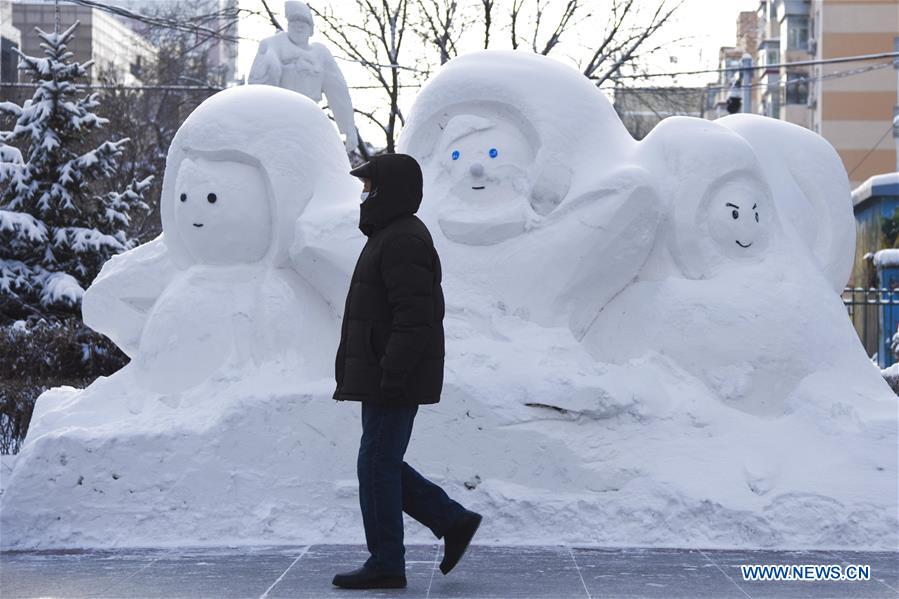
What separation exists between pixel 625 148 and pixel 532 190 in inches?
27.5

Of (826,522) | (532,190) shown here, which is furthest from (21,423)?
(826,522)

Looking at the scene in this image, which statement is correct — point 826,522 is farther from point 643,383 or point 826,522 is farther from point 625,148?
point 625,148

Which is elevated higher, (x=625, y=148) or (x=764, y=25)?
(x=764, y=25)

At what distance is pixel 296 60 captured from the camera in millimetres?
11750

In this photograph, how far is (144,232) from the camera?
76.5 feet

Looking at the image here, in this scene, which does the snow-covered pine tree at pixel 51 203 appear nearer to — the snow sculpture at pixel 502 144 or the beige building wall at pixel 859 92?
the snow sculpture at pixel 502 144

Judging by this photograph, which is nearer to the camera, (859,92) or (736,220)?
(736,220)

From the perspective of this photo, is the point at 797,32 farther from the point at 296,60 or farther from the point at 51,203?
the point at 296,60

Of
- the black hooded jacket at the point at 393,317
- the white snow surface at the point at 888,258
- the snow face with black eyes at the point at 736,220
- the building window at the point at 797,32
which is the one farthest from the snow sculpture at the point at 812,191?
the building window at the point at 797,32

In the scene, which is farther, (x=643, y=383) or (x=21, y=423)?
(x=21, y=423)

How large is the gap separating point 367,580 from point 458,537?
1.46 ft

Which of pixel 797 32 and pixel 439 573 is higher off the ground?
pixel 797 32

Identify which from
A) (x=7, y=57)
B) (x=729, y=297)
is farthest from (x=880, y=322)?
(x=7, y=57)

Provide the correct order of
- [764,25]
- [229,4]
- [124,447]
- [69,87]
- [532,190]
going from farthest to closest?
[764,25]
[229,4]
[69,87]
[532,190]
[124,447]
